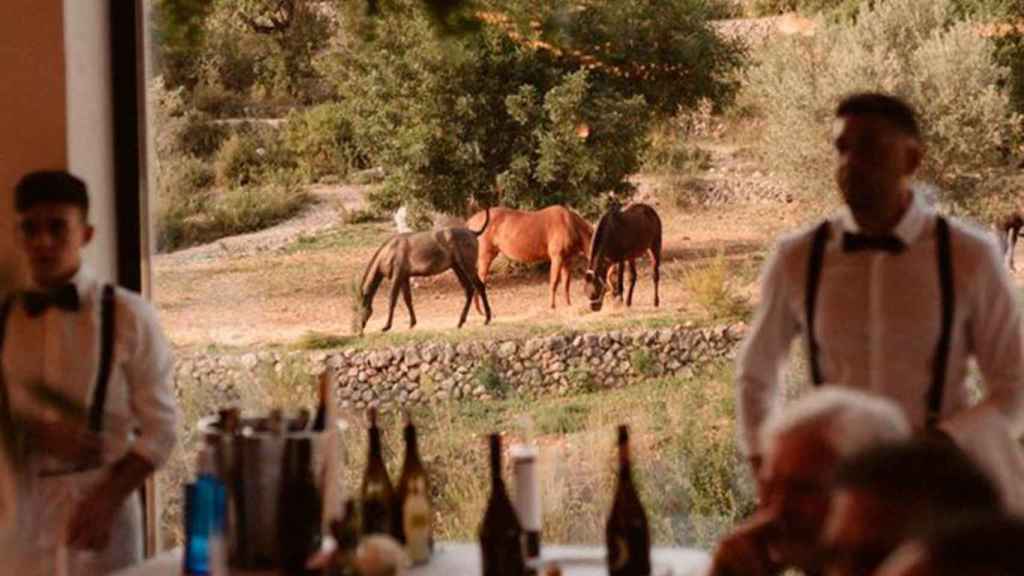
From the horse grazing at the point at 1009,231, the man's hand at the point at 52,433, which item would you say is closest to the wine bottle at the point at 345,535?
the man's hand at the point at 52,433

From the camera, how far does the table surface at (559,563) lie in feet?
8.15

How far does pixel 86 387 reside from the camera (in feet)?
9.93

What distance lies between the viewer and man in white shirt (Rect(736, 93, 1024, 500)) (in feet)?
8.70

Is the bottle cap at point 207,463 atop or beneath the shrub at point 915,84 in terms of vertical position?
beneath

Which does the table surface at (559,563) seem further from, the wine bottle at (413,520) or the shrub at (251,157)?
the shrub at (251,157)

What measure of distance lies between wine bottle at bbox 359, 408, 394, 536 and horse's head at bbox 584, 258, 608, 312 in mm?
1381

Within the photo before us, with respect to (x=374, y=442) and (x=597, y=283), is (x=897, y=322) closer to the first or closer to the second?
(x=374, y=442)

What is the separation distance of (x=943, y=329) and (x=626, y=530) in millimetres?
641

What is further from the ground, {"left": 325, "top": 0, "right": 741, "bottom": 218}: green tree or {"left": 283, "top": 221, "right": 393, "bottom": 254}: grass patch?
{"left": 325, "top": 0, "right": 741, "bottom": 218}: green tree

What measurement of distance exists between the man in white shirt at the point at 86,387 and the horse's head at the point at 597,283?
1.37 meters

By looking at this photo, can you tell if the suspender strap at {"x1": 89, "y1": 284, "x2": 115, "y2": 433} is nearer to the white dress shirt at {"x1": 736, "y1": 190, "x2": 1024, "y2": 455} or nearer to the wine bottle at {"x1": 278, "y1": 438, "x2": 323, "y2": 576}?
the wine bottle at {"x1": 278, "y1": 438, "x2": 323, "y2": 576}

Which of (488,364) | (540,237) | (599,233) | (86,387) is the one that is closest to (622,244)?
(599,233)

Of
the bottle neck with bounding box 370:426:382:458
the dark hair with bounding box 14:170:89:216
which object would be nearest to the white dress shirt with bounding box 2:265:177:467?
the dark hair with bounding box 14:170:89:216

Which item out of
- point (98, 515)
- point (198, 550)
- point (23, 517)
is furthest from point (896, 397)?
point (23, 517)
